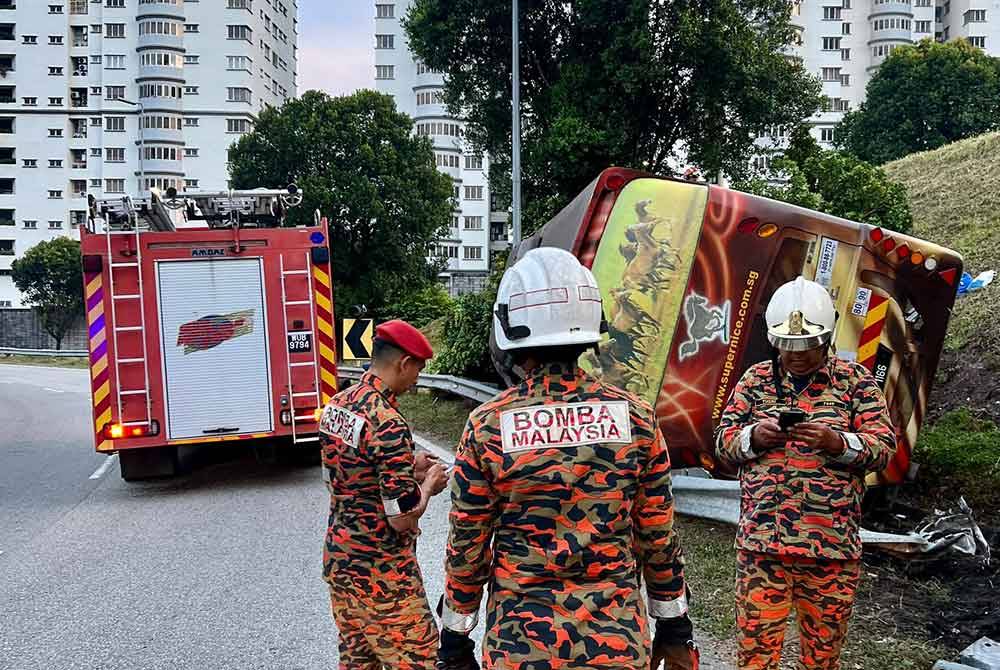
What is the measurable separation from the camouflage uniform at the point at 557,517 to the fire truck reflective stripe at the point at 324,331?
26.6 feet

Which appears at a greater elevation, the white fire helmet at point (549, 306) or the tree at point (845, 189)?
the tree at point (845, 189)

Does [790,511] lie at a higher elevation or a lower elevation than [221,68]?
lower

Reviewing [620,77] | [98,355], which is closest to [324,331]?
[98,355]

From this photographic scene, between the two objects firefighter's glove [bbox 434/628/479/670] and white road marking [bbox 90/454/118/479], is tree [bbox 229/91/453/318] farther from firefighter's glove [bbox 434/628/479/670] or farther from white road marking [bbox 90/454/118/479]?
A: firefighter's glove [bbox 434/628/479/670]

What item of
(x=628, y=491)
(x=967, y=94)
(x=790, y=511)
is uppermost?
(x=967, y=94)

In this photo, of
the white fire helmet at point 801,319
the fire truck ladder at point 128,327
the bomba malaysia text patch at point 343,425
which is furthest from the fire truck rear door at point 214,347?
the white fire helmet at point 801,319

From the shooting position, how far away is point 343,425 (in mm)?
3826

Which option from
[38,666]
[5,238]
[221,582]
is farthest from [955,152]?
[5,238]

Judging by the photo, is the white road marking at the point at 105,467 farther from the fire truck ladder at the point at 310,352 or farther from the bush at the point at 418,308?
the bush at the point at 418,308

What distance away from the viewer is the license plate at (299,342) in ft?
34.6

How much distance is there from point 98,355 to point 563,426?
866 cm

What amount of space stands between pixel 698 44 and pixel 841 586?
1293cm

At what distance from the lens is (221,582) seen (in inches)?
272

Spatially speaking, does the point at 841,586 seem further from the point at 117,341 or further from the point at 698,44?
the point at 698,44
